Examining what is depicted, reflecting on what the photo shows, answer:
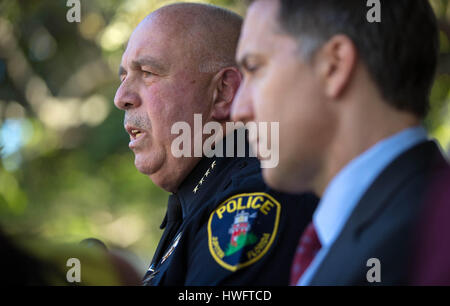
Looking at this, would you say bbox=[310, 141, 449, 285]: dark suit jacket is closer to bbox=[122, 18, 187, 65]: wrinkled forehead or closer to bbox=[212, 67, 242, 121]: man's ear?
bbox=[212, 67, 242, 121]: man's ear

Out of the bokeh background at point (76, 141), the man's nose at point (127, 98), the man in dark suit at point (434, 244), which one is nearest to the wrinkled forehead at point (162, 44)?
the man's nose at point (127, 98)

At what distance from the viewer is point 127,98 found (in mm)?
2457

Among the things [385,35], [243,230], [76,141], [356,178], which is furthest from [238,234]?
[76,141]

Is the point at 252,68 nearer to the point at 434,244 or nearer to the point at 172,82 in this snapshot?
the point at 434,244

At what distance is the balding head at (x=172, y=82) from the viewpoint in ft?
8.00

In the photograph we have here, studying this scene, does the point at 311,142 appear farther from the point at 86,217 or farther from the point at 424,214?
the point at 86,217

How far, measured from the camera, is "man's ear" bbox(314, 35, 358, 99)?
1447 millimetres

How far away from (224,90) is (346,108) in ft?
3.61

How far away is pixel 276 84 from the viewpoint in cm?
152

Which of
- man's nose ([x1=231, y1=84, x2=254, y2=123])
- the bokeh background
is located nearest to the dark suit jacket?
man's nose ([x1=231, y1=84, x2=254, y2=123])

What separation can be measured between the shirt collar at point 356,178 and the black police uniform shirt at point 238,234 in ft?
1.07

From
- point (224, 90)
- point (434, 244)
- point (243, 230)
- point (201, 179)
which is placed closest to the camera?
point (434, 244)

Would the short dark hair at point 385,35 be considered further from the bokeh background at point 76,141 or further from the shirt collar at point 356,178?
the bokeh background at point 76,141
